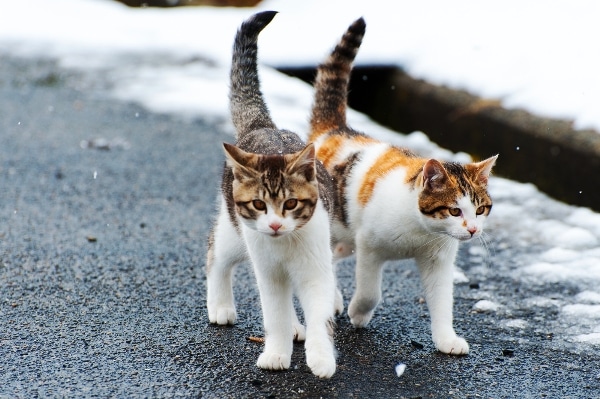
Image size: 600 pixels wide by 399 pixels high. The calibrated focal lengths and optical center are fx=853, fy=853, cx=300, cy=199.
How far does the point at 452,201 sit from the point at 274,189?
2.69 ft

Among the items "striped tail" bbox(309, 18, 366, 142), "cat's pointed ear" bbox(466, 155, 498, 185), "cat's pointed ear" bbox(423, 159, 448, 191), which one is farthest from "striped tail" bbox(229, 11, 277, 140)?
"cat's pointed ear" bbox(466, 155, 498, 185)

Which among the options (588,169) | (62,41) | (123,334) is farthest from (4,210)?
(62,41)

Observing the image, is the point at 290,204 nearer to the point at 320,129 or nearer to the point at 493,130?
the point at 320,129

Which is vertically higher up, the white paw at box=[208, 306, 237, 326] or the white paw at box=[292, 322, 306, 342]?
the white paw at box=[292, 322, 306, 342]

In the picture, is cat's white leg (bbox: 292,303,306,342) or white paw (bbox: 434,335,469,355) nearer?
white paw (bbox: 434,335,469,355)

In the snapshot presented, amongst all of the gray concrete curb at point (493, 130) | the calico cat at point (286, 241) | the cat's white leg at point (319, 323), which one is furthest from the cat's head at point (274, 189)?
the gray concrete curb at point (493, 130)

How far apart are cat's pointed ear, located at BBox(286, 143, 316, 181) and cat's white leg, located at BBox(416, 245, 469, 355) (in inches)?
30.5

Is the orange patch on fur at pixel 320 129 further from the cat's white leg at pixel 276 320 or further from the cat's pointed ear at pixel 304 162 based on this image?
the cat's white leg at pixel 276 320

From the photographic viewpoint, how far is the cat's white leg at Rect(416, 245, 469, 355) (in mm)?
3846

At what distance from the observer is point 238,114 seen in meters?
4.50

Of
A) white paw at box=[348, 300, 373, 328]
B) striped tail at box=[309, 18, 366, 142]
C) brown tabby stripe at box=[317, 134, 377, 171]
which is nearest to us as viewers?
white paw at box=[348, 300, 373, 328]

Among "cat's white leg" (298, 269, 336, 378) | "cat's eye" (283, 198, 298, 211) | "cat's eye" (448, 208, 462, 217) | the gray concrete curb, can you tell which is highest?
"cat's eye" (283, 198, 298, 211)

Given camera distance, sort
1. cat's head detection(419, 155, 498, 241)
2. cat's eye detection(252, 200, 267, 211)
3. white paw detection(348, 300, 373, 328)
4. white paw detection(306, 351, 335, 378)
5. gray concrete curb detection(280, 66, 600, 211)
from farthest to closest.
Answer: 1. gray concrete curb detection(280, 66, 600, 211)
2. white paw detection(348, 300, 373, 328)
3. cat's head detection(419, 155, 498, 241)
4. cat's eye detection(252, 200, 267, 211)
5. white paw detection(306, 351, 335, 378)

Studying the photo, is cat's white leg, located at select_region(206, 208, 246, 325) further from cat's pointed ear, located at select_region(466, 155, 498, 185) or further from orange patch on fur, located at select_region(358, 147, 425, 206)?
cat's pointed ear, located at select_region(466, 155, 498, 185)
